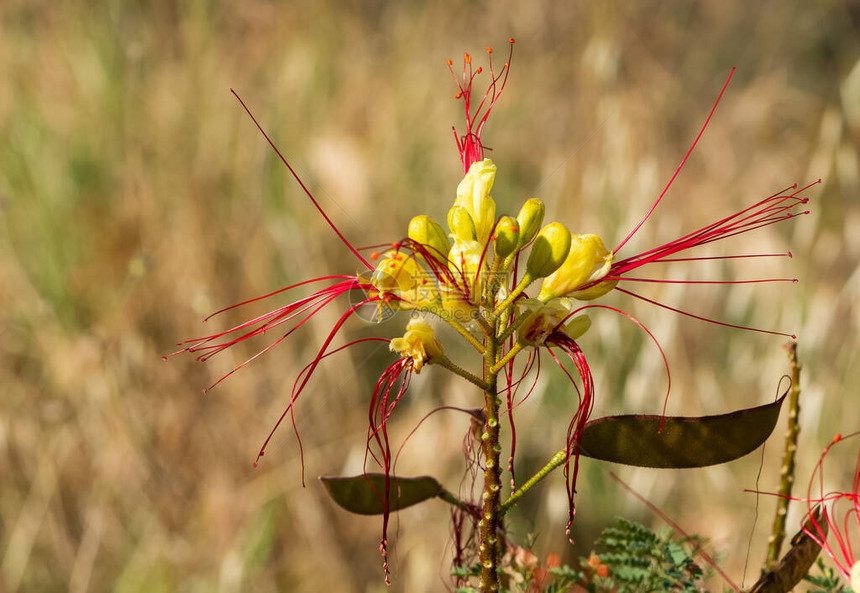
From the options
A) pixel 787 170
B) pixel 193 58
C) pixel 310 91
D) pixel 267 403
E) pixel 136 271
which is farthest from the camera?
pixel 787 170

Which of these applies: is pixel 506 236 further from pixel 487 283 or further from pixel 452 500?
pixel 452 500

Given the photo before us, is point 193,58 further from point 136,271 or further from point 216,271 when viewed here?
point 136,271

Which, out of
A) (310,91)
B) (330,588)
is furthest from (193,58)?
(330,588)

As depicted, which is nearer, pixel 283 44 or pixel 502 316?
pixel 502 316

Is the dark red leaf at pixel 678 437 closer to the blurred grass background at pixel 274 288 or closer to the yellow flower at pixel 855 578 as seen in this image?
the yellow flower at pixel 855 578

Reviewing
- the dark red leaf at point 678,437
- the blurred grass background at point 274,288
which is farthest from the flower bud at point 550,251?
the blurred grass background at point 274,288

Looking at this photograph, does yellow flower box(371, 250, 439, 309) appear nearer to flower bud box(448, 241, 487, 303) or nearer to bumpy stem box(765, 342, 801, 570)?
flower bud box(448, 241, 487, 303)
